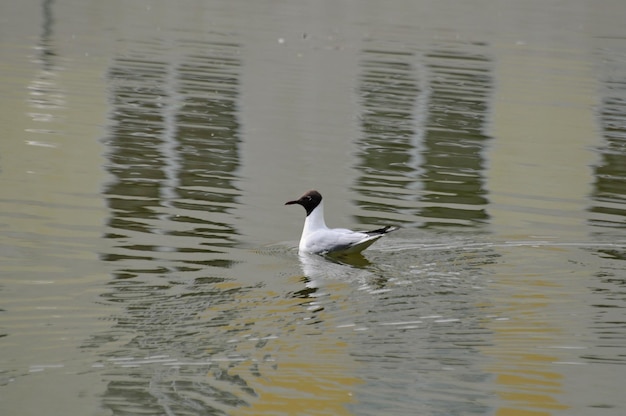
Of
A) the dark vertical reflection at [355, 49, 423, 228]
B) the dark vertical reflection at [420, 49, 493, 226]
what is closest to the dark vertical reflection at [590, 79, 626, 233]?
the dark vertical reflection at [420, 49, 493, 226]

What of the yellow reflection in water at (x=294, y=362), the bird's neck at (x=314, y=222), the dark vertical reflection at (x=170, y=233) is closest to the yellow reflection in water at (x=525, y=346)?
the yellow reflection in water at (x=294, y=362)

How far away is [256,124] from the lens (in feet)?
59.8

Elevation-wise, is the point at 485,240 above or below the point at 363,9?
below

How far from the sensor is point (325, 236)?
402 inches

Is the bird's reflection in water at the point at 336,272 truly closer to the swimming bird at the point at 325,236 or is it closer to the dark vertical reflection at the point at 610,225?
the swimming bird at the point at 325,236

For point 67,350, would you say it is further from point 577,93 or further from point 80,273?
point 577,93

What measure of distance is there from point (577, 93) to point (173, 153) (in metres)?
10.2

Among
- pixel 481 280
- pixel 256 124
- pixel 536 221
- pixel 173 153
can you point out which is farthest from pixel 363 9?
pixel 481 280

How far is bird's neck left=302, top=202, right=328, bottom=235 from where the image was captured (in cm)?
1037

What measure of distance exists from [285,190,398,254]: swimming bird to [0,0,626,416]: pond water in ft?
0.48

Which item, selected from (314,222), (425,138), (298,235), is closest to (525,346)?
(314,222)

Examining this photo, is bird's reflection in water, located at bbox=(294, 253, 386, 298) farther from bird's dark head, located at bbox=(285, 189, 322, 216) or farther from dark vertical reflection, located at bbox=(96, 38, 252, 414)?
dark vertical reflection, located at bbox=(96, 38, 252, 414)

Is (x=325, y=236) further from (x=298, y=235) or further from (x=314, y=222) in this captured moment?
(x=298, y=235)

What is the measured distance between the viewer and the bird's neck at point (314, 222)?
34.0 ft
